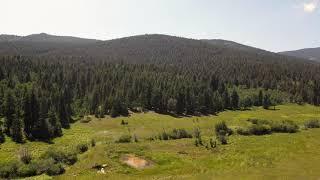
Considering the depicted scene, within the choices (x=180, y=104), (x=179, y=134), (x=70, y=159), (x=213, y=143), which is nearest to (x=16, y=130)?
(x=70, y=159)

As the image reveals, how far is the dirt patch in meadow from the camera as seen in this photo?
88625mm

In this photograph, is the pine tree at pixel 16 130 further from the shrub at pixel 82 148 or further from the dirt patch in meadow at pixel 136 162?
the dirt patch in meadow at pixel 136 162

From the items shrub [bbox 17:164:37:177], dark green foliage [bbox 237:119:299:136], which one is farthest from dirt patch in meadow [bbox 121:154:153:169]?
dark green foliage [bbox 237:119:299:136]

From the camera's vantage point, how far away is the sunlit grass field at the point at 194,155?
8356cm

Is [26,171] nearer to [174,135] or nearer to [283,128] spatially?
[174,135]

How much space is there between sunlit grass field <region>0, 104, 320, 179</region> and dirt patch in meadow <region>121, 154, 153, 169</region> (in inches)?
54.0

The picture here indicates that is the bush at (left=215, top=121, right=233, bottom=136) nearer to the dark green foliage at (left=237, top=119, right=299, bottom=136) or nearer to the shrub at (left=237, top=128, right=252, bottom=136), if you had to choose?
the shrub at (left=237, top=128, right=252, bottom=136)

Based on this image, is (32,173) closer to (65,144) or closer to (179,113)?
(65,144)

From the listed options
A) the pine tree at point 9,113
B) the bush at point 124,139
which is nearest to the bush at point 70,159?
the bush at point 124,139

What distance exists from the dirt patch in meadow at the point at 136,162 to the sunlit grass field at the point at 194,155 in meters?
1.37

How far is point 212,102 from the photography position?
192 metres

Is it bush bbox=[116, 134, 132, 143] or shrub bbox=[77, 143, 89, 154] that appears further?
bush bbox=[116, 134, 132, 143]

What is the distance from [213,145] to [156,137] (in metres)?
16.7

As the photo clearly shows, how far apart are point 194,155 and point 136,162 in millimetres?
14814
